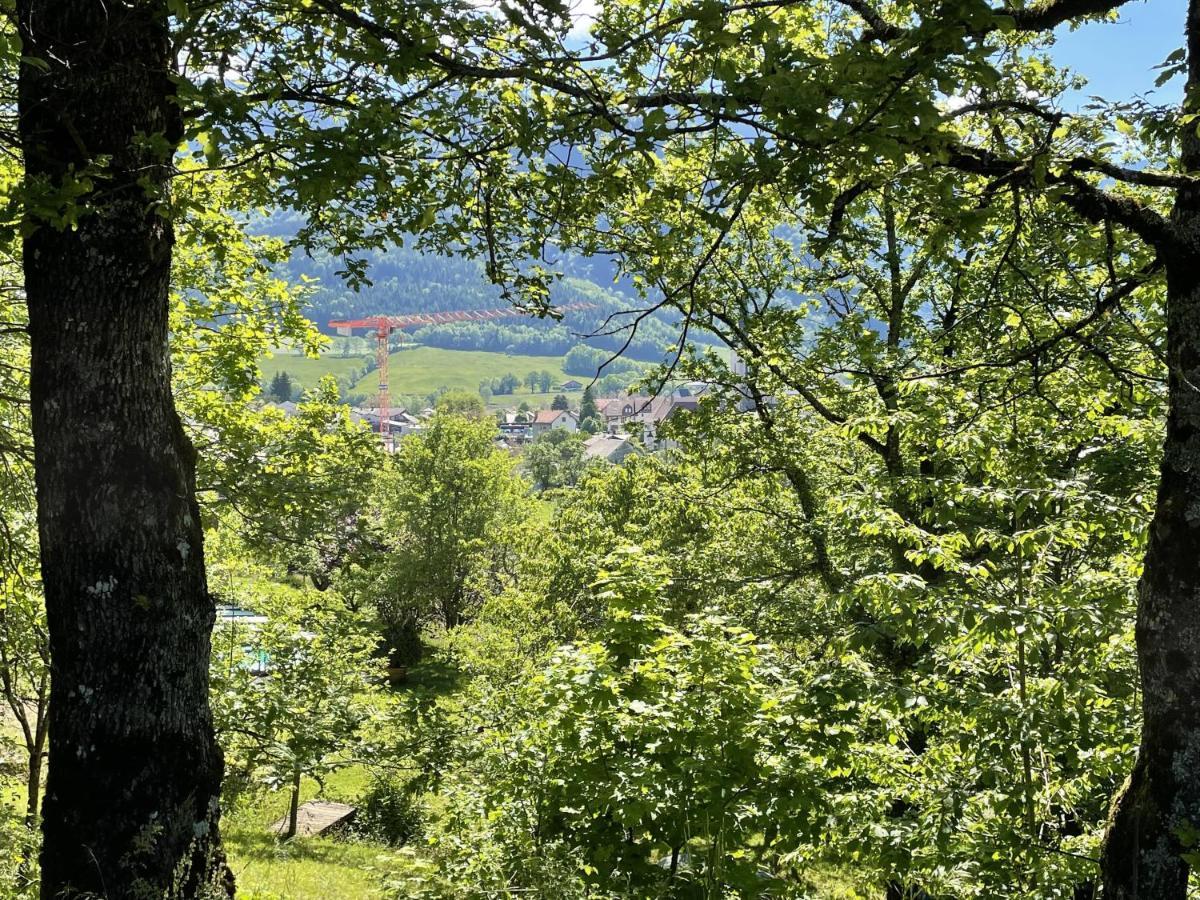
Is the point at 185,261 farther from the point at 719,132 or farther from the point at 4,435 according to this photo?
the point at 719,132

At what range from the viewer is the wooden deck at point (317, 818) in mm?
19109

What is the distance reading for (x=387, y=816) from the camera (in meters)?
19.7

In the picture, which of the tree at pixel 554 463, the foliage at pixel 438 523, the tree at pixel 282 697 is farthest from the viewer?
the tree at pixel 554 463

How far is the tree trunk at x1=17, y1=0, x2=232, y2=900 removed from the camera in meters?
3.36

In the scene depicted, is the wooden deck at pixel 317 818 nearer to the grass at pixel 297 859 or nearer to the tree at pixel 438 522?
the grass at pixel 297 859

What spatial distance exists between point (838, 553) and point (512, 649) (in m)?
10.4

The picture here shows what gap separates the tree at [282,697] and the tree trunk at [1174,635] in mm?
6034

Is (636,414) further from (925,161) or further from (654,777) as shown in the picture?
(925,161)

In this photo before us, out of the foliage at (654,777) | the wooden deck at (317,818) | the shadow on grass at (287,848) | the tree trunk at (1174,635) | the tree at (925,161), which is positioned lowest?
the wooden deck at (317,818)

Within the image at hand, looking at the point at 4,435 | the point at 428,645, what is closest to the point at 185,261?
the point at 4,435

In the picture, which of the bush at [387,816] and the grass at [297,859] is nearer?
the grass at [297,859]

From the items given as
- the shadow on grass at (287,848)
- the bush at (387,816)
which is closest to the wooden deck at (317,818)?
the bush at (387,816)

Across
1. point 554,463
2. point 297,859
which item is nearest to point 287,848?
point 297,859

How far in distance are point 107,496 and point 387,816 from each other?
1858 centimetres
